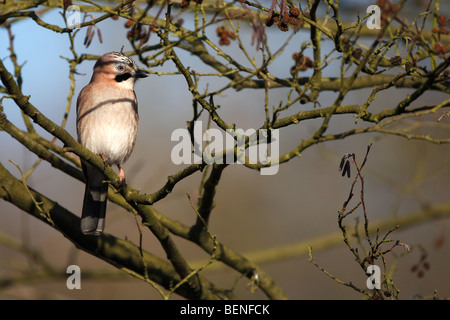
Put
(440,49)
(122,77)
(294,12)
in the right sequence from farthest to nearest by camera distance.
A: (122,77) < (294,12) < (440,49)

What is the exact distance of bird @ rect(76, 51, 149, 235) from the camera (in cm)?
468

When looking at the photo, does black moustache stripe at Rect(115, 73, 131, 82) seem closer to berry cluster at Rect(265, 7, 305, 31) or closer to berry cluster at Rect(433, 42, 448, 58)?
berry cluster at Rect(265, 7, 305, 31)

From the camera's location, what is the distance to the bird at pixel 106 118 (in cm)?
468

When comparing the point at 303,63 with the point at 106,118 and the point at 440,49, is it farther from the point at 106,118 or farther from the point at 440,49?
the point at 106,118

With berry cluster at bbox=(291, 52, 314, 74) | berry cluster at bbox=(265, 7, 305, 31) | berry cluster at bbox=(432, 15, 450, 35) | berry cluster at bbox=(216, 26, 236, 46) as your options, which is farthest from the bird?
berry cluster at bbox=(432, 15, 450, 35)

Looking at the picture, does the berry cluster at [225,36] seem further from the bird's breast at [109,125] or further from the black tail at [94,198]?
the black tail at [94,198]

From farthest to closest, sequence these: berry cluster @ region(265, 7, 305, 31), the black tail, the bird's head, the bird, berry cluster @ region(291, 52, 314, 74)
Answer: the bird's head
the bird
the black tail
berry cluster @ region(291, 52, 314, 74)
berry cluster @ region(265, 7, 305, 31)

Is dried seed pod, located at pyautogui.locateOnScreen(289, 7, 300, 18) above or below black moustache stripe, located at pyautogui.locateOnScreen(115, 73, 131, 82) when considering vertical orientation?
below

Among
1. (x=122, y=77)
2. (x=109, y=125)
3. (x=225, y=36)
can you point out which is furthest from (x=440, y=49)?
(x=122, y=77)

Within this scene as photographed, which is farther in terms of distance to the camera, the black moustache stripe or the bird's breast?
the black moustache stripe

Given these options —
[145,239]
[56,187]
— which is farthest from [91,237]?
[56,187]

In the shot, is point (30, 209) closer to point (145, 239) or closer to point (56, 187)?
point (145, 239)

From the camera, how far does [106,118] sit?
476 centimetres
